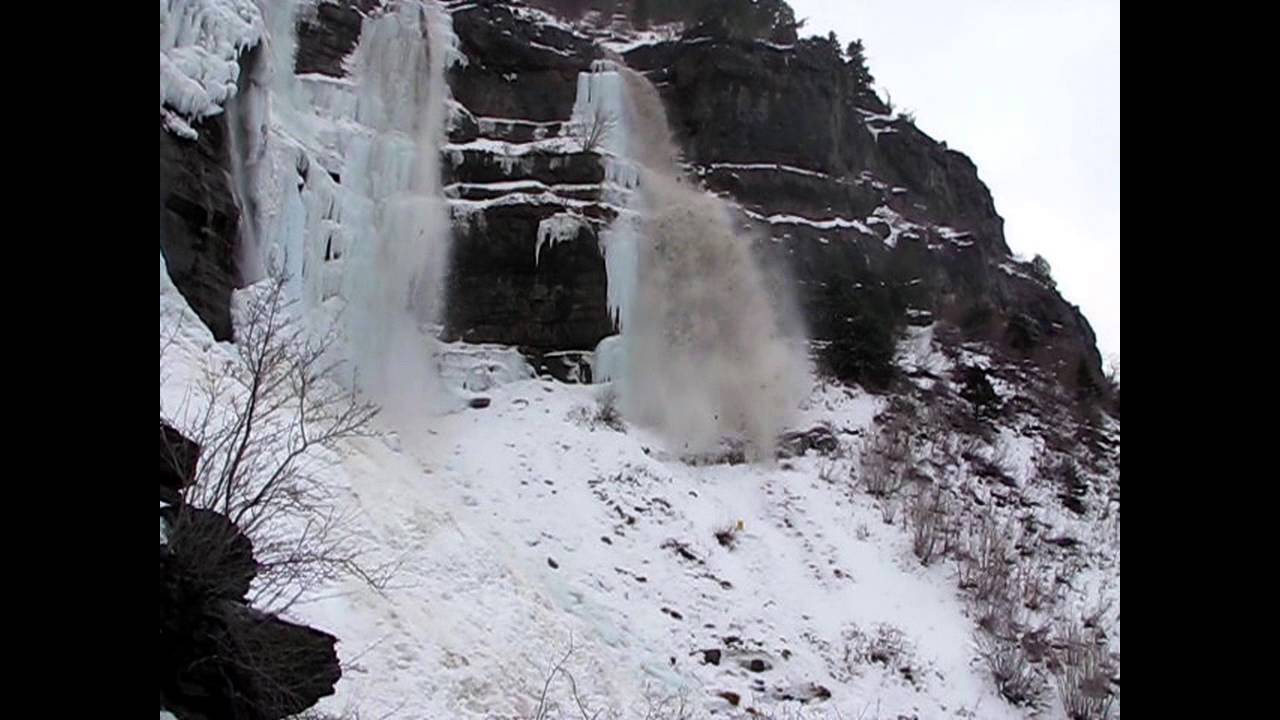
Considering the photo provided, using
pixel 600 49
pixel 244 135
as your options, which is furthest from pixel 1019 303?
pixel 244 135

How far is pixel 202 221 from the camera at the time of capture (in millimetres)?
13445

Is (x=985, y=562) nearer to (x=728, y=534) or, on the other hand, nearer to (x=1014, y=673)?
(x=1014, y=673)

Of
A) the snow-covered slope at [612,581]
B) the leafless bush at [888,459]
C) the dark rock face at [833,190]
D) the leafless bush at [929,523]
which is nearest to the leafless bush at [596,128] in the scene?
the dark rock face at [833,190]

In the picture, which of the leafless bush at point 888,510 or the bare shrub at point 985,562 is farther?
the leafless bush at point 888,510

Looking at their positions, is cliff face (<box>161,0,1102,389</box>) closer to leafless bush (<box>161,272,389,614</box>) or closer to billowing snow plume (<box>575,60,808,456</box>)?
billowing snow plume (<box>575,60,808,456</box>)

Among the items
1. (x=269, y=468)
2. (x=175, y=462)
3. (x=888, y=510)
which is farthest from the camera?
(x=888, y=510)

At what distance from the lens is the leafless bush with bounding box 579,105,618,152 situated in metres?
21.7

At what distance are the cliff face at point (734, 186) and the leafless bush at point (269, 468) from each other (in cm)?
518

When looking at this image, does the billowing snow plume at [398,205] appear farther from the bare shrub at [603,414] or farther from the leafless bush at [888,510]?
the leafless bush at [888,510]

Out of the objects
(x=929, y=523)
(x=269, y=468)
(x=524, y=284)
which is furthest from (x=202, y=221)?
(x=929, y=523)

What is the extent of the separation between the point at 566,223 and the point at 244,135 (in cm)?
681

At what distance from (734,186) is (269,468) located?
14.5m

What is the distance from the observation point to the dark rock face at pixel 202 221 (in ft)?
42.2

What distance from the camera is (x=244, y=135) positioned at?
15461 mm
